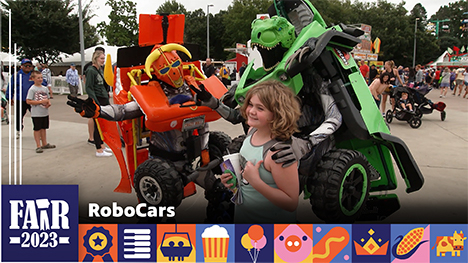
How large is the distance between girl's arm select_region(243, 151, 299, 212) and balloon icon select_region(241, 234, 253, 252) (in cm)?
36

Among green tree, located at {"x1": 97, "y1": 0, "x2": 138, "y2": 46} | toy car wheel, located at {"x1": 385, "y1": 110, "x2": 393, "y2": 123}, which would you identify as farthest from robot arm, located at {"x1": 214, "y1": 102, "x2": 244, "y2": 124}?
toy car wheel, located at {"x1": 385, "y1": 110, "x2": 393, "y2": 123}

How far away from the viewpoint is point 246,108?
1739 mm

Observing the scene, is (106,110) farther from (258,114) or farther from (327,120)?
(327,120)

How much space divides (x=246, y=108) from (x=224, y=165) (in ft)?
1.04

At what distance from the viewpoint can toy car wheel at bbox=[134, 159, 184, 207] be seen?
9.20 feet

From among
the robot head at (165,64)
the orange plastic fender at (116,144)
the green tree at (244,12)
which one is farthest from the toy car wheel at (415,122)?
the orange plastic fender at (116,144)

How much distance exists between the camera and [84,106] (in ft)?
8.29

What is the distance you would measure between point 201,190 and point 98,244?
1955mm

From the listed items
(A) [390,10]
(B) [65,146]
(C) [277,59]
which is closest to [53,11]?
(B) [65,146]

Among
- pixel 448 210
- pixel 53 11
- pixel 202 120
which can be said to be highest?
pixel 53 11

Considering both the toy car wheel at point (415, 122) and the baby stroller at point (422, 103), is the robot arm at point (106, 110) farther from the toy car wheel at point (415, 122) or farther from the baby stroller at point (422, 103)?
the baby stroller at point (422, 103)

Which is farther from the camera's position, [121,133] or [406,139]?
[406,139]

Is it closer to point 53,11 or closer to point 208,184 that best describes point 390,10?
point 53,11

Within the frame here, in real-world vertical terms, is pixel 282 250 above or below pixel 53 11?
below
